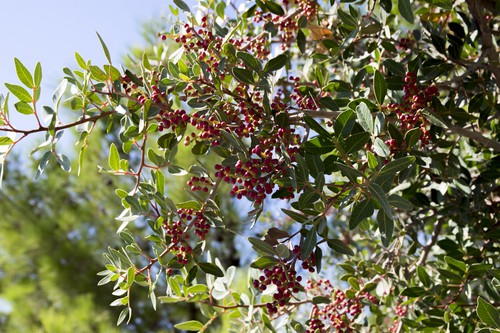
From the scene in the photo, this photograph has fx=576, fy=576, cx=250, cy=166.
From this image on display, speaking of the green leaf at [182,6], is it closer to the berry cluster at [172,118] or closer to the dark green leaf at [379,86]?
the berry cluster at [172,118]

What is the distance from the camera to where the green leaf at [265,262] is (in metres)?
0.99

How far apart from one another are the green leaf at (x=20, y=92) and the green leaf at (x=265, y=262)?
0.47m

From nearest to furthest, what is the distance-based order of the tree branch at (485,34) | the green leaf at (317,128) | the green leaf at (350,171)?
the green leaf at (350,171), the green leaf at (317,128), the tree branch at (485,34)

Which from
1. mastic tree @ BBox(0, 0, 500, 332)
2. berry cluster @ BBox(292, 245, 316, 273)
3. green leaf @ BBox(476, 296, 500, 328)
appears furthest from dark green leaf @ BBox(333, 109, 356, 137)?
green leaf @ BBox(476, 296, 500, 328)

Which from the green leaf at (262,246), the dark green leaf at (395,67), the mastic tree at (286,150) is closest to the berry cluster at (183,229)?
the mastic tree at (286,150)

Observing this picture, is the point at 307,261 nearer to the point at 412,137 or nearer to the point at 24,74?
the point at 412,137

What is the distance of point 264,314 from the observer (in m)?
1.32

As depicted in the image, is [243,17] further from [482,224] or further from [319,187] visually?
[482,224]

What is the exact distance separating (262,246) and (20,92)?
19.1 inches

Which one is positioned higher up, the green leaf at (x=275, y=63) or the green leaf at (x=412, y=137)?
the green leaf at (x=275, y=63)

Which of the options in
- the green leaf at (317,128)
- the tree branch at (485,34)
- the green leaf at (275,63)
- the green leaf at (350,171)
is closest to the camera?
the green leaf at (350,171)

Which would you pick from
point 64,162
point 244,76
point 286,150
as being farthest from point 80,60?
point 286,150

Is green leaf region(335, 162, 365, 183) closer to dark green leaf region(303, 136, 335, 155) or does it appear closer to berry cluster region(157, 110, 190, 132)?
dark green leaf region(303, 136, 335, 155)

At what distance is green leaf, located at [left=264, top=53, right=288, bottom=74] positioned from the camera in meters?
1.03
